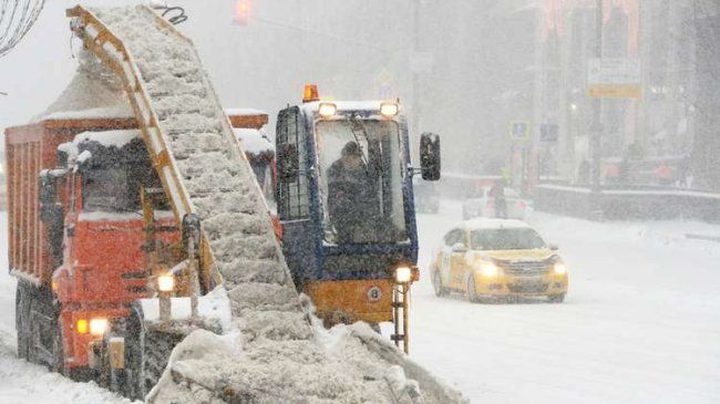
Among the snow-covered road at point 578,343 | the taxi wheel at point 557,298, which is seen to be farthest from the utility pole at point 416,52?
the taxi wheel at point 557,298

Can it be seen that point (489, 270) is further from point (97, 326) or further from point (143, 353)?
point (143, 353)

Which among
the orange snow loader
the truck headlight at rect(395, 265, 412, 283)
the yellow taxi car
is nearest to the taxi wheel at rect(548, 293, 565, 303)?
the yellow taxi car

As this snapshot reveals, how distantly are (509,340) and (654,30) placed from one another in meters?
54.3

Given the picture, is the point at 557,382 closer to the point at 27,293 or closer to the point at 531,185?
the point at 27,293

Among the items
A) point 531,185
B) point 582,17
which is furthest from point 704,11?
point 582,17

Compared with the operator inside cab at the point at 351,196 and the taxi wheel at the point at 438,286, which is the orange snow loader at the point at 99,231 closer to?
the operator inside cab at the point at 351,196

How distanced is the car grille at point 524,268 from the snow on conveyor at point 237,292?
424 inches

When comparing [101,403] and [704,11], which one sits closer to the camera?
[101,403]

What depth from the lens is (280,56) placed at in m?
114

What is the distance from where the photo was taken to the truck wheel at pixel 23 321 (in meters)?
18.7

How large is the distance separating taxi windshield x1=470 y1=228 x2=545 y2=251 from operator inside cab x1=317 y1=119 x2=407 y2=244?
1365 cm

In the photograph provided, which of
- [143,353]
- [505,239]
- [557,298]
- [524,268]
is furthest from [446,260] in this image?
[143,353]

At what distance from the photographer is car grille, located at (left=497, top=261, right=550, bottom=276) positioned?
2566cm

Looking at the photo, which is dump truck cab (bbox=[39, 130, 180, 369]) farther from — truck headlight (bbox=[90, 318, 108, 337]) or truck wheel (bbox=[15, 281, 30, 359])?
truck wheel (bbox=[15, 281, 30, 359])
